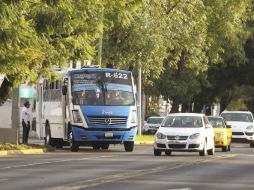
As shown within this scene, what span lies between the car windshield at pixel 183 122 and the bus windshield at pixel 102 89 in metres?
3.43

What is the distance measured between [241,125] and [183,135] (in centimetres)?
1690

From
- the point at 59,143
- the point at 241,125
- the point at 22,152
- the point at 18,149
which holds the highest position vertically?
the point at 241,125

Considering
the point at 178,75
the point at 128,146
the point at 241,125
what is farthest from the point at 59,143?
the point at 178,75

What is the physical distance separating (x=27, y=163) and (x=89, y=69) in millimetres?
9945

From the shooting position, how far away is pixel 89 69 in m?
35.6

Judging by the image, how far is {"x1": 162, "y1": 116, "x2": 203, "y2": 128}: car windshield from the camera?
105 feet

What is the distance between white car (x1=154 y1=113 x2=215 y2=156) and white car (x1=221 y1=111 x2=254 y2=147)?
14706 millimetres

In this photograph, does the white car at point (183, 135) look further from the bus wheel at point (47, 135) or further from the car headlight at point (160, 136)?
the bus wheel at point (47, 135)

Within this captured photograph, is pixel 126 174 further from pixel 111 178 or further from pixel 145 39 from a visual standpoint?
pixel 145 39

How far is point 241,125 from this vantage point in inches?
1858

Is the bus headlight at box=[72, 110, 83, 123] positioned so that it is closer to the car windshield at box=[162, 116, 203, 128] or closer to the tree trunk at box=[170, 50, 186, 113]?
the car windshield at box=[162, 116, 203, 128]

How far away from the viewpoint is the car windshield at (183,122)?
31.9 meters

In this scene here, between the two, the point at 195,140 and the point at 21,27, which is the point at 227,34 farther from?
the point at 21,27

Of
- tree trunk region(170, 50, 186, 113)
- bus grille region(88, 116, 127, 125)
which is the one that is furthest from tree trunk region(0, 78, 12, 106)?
tree trunk region(170, 50, 186, 113)
